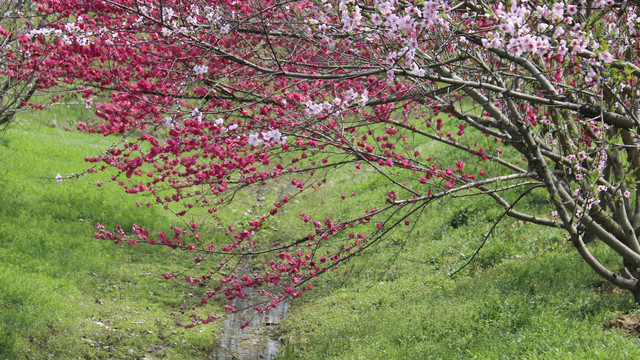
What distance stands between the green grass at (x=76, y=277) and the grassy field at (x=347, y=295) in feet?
0.08

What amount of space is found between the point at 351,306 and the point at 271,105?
3.59 metres

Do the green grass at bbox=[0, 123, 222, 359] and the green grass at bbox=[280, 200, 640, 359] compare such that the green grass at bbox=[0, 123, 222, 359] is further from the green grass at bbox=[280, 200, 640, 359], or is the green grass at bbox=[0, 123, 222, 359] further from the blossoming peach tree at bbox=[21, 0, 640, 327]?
the green grass at bbox=[280, 200, 640, 359]

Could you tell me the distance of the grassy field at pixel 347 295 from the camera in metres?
6.61

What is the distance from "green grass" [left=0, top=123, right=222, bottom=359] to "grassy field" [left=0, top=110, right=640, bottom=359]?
0.08ft

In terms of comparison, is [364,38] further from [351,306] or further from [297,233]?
[297,233]

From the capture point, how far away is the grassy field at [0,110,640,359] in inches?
260

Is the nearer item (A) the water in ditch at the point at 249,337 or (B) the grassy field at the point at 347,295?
(B) the grassy field at the point at 347,295

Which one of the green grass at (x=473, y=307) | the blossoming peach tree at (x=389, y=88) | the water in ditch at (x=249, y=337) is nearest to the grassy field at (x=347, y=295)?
the green grass at (x=473, y=307)

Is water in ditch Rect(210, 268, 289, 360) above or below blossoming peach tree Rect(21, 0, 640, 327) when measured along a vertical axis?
below

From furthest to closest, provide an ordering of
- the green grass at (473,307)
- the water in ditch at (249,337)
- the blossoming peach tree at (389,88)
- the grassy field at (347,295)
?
the water in ditch at (249,337), the grassy field at (347,295), the green grass at (473,307), the blossoming peach tree at (389,88)

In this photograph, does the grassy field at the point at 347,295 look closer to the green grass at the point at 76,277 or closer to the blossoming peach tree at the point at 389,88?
the green grass at the point at 76,277

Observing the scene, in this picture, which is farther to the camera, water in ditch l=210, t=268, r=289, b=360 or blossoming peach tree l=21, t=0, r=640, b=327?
water in ditch l=210, t=268, r=289, b=360

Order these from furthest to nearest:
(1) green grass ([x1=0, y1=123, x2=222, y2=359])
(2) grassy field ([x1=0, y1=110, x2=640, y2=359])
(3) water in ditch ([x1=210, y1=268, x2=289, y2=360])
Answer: (3) water in ditch ([x1=210, y1=268, x2=289, y2=360]), (1) green grass ([x1=0, y1=123, x2=222, y2=359]), (2) grassy field ([x1=0, y1=110, x2=640, y2=359])

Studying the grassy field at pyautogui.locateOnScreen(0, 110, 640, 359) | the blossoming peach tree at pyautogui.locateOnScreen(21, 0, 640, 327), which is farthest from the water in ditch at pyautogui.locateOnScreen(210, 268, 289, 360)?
the blossoming peach tree at pyautogui.locateOnScreen(21, 0, 640, 327)
